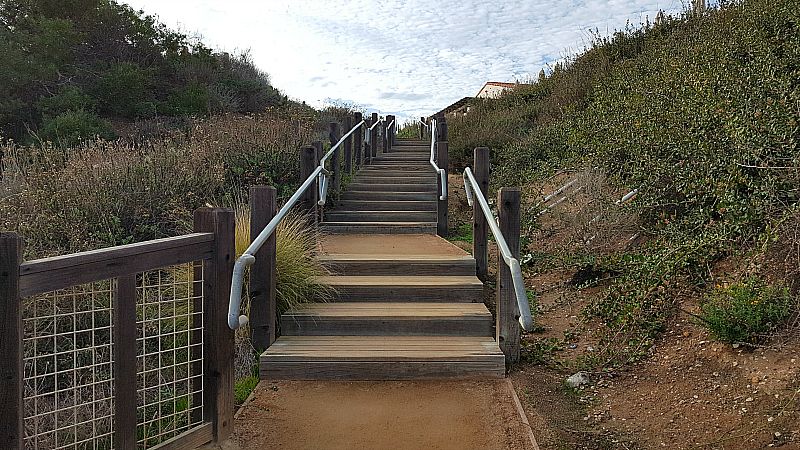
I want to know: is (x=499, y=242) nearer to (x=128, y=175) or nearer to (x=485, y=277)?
(x=485, y=277)

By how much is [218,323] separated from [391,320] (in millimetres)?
1689

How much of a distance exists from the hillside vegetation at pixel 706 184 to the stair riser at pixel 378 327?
711mm

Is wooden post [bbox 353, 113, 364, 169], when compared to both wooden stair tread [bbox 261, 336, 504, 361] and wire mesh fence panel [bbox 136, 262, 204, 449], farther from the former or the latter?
wooden stair tread [bbox 261, 336, 504, 361]

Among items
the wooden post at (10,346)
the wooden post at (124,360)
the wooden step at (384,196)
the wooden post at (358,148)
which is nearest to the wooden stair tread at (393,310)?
the wooden post at (124,360)

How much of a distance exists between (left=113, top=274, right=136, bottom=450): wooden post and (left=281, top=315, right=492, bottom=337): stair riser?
1.86m

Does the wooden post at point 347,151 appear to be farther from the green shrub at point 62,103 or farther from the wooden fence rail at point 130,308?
the green shrub at point 62,103

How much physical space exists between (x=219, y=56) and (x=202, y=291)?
22.0 m

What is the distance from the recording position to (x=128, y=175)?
6.92 metres

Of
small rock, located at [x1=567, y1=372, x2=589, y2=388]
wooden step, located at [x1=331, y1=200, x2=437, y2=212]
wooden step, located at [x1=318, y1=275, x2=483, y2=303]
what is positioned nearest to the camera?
small rock, located at [x1=567, y1=372, x2=589, y2=388]

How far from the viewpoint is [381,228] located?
7160 mm

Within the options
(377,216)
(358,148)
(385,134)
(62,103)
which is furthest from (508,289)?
(62,103)

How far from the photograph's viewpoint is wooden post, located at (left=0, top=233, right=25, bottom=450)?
185 cm

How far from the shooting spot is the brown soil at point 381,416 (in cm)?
292

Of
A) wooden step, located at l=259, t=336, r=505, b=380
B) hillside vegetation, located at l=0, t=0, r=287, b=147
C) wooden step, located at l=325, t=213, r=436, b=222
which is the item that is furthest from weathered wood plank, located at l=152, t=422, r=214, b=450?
hillside vegetation, located at l=0, t=0, r=287, b=147
